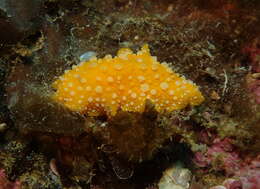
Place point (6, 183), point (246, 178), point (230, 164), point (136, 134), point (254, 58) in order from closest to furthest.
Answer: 1. point (136, 134)
2. point (6, 183)
3. point (246, 178)
4. point (230, 164)
5. point (254, 58)

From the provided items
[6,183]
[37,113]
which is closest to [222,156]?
[37,113]

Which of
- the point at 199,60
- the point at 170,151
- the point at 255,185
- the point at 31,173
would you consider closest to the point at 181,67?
the point at 199,60

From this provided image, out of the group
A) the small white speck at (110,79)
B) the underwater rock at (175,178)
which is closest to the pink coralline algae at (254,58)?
the underwater rock at (175,178)

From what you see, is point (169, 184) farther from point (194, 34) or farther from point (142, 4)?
point (142, 4)

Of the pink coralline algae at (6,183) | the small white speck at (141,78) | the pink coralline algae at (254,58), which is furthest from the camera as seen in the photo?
the pink coralline algae at (254,58)

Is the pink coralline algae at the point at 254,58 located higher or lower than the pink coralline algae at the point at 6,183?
higher

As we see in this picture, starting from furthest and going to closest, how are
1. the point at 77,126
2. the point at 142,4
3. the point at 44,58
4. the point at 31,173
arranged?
the point at 142,4 → the point at 44,58 → the point at 31,173 → the point at 77,126

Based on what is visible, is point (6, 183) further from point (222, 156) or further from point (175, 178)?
point (222, 156)

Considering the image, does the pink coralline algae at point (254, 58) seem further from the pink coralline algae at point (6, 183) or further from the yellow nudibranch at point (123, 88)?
the pink coralline algae at point (6, 183)

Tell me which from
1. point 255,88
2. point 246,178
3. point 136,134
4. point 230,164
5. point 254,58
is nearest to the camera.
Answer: point 136,134
